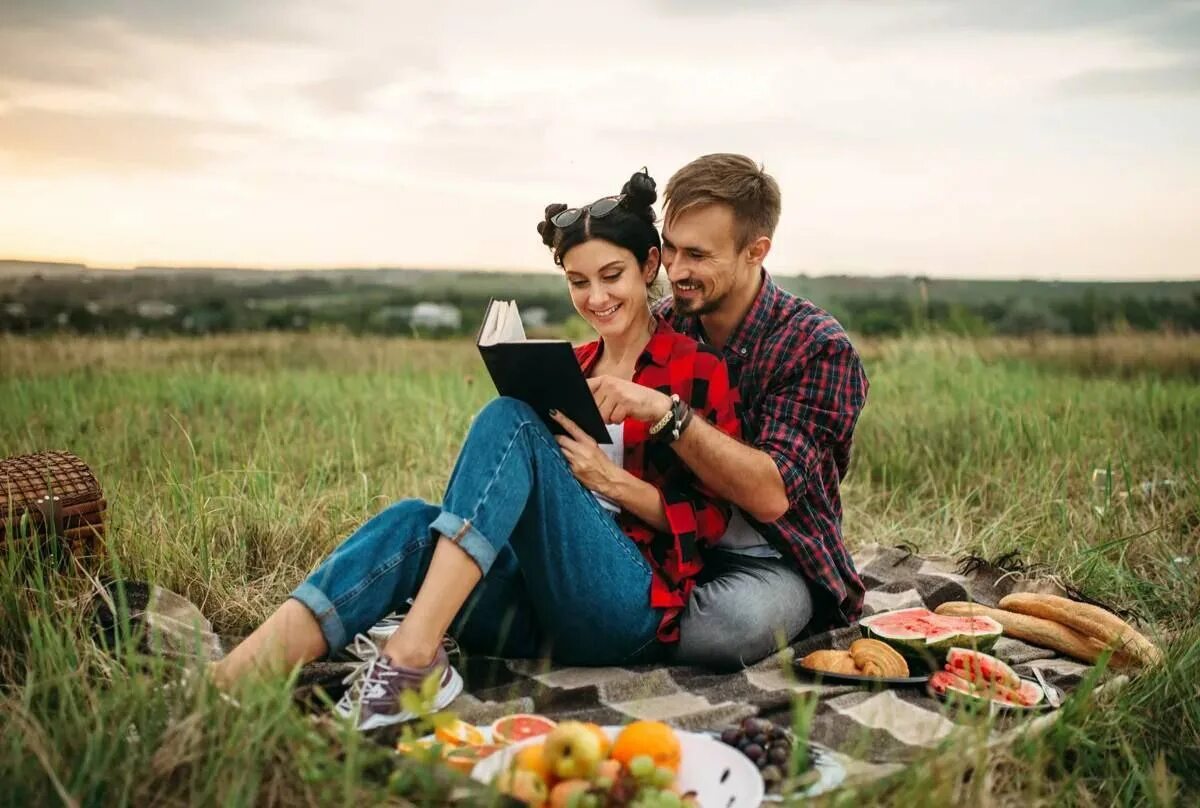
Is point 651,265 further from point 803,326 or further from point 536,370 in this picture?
point 536,370

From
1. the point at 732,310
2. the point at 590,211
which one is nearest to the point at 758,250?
the point at 732,310

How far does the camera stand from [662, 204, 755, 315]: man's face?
3.82 meters

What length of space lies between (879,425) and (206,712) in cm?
538

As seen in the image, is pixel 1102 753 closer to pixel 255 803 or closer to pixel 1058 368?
pixel 255 803

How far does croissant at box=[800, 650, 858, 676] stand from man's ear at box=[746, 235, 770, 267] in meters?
1.46

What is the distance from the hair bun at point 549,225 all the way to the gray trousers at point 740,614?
1.34 metres

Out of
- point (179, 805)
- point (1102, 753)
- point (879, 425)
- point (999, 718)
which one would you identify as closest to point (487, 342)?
point (179, 805)

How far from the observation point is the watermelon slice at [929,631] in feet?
12.3

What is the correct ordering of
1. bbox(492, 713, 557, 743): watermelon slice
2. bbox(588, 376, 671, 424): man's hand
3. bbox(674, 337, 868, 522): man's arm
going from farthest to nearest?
bbox(674, 337, 868, 522): man's arm < bbox(588, 376, 671, 424): man's hand < bbox(492, 713, 557, 743): watermelon slice

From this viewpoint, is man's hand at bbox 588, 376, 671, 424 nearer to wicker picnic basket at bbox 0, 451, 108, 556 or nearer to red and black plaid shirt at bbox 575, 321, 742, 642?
red and black plaid shirt at bbox 575, 321, 742, 642

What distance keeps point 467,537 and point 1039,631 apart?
7.86 feet

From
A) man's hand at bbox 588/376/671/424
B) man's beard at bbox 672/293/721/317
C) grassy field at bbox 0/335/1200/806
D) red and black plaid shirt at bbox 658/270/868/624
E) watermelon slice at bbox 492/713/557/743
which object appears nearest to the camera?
grassy field at bbox 0/335/1200/806

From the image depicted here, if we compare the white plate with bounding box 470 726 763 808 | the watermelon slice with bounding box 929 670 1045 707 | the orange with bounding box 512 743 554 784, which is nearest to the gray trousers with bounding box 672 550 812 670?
the watermelon slice with bounding box 929 670 1045 707

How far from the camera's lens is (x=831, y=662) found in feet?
11.9
